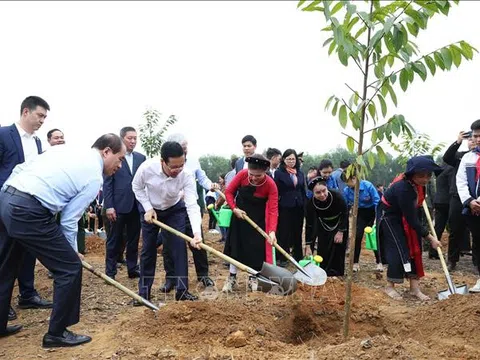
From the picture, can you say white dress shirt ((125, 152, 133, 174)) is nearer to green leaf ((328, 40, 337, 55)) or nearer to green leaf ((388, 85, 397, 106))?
green leaf ((328, 40, 337, 55))

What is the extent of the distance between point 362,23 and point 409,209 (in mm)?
2699

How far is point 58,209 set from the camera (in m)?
3.43

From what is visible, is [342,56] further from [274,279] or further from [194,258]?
[194,258]

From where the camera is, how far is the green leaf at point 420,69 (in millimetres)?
2525

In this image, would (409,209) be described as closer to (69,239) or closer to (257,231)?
(257,231)

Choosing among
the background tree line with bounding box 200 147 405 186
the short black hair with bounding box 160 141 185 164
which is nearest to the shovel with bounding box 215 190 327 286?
the short black hair with bounding box 160 141 185 164

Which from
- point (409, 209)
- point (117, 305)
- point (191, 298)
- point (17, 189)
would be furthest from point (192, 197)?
point (409, 209)

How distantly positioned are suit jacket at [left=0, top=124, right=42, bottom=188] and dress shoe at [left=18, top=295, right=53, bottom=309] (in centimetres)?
122

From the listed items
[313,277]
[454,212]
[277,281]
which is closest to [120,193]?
[277,281]

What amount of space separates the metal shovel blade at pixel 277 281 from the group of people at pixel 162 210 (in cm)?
49

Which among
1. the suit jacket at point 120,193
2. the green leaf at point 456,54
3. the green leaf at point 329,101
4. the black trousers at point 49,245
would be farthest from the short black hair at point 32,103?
the green leaf at point 456,54

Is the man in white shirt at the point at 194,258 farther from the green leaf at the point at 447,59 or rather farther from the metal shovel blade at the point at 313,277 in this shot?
the green leaf at the point at 447,59

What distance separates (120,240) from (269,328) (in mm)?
2738

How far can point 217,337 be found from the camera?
3471 millimetres
